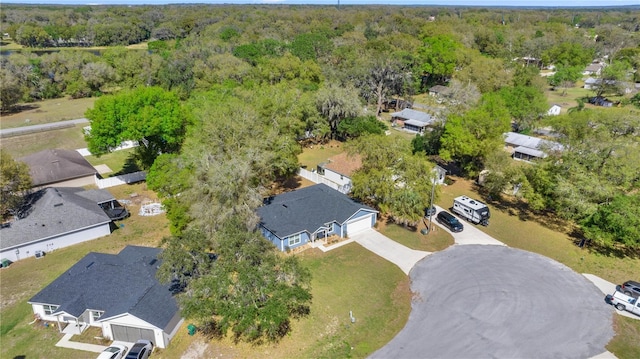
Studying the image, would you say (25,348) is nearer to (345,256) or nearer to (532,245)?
(345,256)

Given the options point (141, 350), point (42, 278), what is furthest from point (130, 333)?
point (42, 278)

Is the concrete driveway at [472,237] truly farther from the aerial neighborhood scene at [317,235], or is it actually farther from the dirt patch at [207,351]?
the dirt patch at [207,351]

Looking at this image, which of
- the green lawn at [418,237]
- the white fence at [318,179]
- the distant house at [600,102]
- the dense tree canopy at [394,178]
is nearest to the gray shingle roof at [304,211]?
the dense tree canopy at [394,178]

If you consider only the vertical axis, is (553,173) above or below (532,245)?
above

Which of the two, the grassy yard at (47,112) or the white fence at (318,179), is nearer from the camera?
the white fence at (318,179)

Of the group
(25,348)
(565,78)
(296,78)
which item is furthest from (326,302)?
(565,78)

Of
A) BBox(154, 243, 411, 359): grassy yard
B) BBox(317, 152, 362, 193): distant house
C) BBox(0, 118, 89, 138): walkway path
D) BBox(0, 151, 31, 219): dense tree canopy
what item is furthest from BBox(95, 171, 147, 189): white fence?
BBox(0, 118, 89, 138): walkway path

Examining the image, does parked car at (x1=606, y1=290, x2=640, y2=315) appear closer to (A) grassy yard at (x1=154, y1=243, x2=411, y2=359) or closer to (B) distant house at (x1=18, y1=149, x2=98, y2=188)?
(A) grassy yard at (x1=154, y1=243, x2=411, y2=359)
